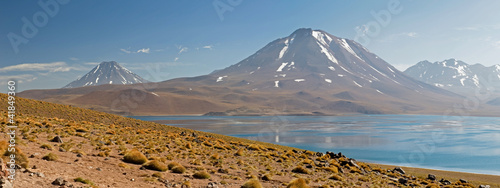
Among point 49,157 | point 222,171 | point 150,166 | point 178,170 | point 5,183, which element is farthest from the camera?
point 222,171

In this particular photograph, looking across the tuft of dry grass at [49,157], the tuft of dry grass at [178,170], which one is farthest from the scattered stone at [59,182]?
the tuft of dry grass at [178,170]

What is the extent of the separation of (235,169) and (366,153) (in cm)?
6154

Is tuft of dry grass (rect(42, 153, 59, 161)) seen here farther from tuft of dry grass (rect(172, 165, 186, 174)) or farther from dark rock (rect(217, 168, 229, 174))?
dark rock (rect(217, 168, 229, 174))

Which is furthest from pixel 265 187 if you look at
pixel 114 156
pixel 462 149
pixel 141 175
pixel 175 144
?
pixel 462 149

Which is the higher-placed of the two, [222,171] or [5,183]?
[5,183]

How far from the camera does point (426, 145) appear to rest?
9662 centimetres

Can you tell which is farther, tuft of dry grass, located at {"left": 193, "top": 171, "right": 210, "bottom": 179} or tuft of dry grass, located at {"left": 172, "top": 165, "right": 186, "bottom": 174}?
tuft of dry grass, located at {"left": 172, "top": 165, "right": 186, "bottom": 174}

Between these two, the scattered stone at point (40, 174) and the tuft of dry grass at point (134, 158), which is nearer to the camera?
the scattered stone at point (40, 174)

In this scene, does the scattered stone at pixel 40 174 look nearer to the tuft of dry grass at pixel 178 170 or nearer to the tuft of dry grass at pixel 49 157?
the tuft of dry grass at pixel 49 157

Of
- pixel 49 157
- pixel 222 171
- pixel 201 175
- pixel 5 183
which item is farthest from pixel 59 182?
pixel 222 171

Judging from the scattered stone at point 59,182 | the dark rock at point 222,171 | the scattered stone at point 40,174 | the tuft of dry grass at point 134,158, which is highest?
the scattered stone at point 40,174

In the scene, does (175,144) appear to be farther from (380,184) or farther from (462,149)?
(462,149)

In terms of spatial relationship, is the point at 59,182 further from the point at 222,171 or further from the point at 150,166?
the point at 222,171

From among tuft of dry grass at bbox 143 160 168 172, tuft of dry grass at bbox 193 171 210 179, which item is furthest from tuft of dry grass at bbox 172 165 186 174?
tuft of dry grass at bbox 193 171 210 179
